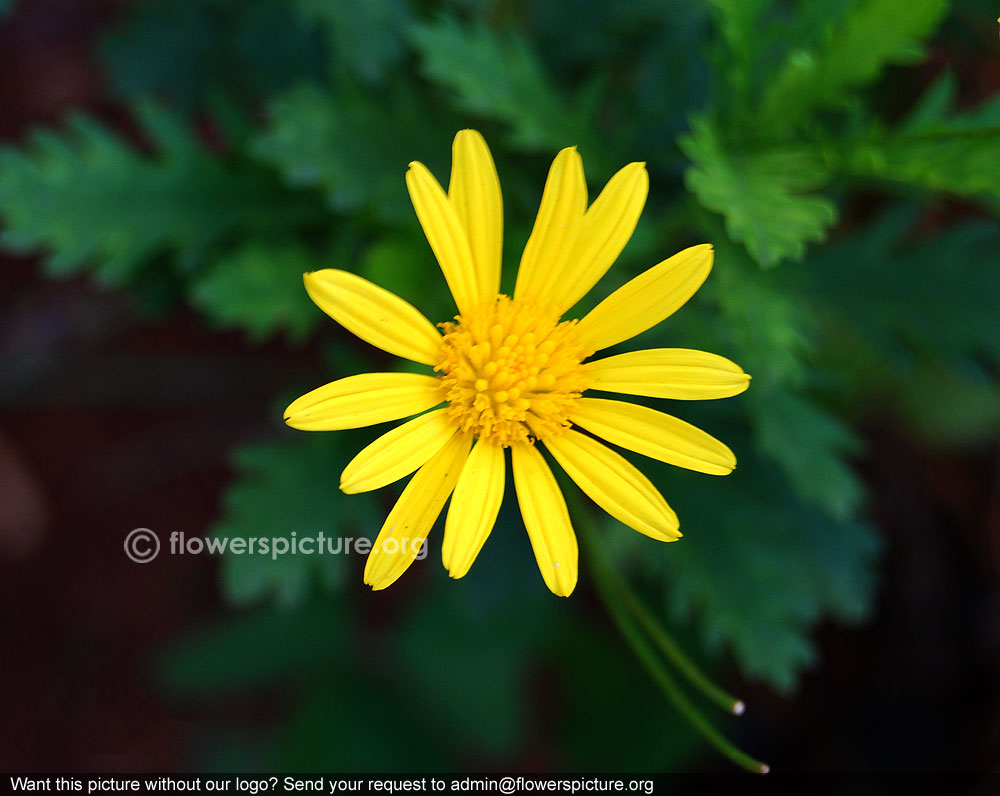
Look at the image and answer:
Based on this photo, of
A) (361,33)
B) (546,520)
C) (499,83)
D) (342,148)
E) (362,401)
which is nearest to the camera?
(362,401)

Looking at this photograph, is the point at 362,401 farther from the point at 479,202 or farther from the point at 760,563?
the point at 760,563

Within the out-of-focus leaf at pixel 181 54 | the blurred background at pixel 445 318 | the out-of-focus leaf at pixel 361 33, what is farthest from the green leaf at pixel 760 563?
the out-of-focus leaf at pixel 181 54

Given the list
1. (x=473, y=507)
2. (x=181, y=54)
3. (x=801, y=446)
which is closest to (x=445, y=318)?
(x=473, y=507)

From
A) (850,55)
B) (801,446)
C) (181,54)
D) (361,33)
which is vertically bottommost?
(801,446)

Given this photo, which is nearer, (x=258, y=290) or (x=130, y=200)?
(x=258, y=290)

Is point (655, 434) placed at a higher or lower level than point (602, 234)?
lower

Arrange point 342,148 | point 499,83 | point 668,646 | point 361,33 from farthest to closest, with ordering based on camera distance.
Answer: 1. point 361,33
2. point 342,148
3. point 499,83
4. point 668,646

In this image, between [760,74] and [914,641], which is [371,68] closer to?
[760,74]

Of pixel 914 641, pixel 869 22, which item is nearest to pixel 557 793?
pixel 914 641
